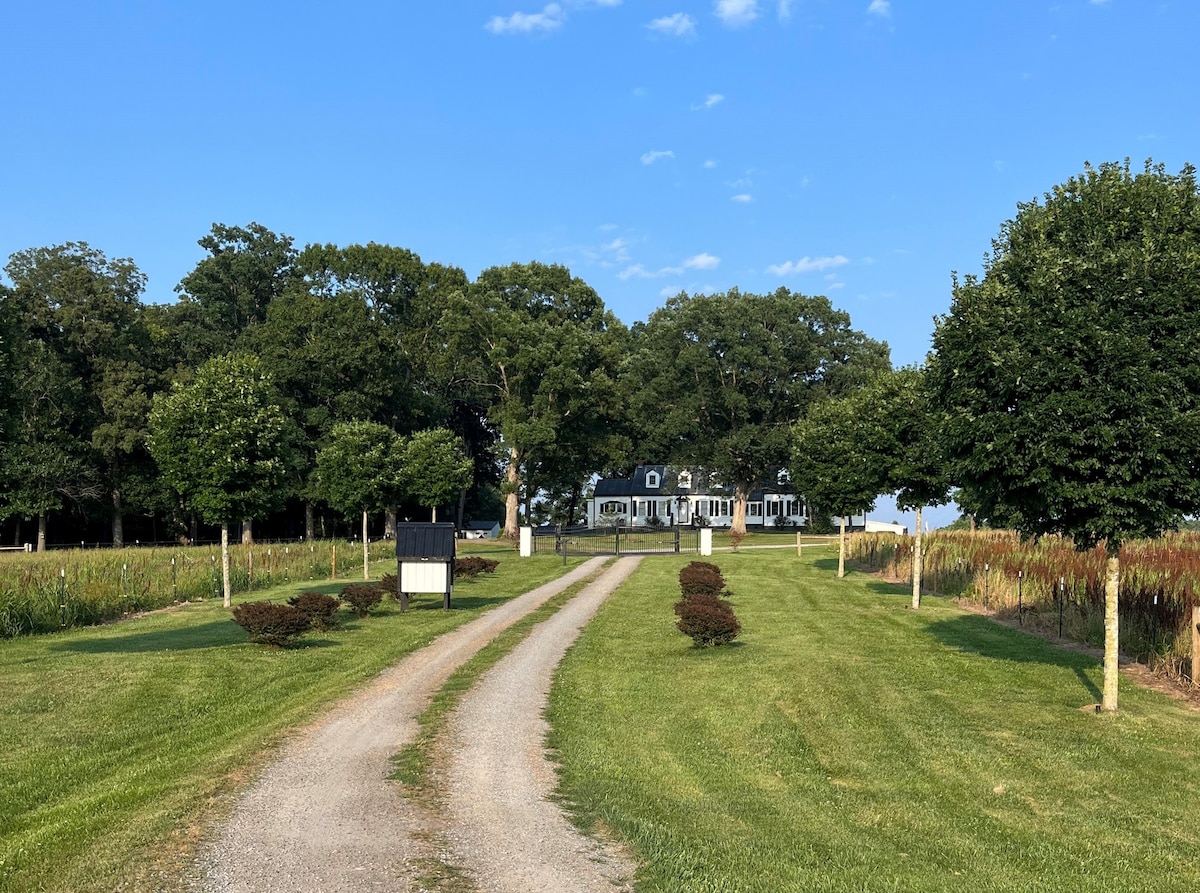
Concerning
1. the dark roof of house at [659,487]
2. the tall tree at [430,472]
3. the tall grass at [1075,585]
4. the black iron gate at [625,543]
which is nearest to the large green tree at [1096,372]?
the tall grass at [1075,585]

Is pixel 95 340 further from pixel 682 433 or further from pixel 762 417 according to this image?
pixel 762 417

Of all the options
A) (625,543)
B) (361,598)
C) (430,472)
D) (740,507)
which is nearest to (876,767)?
(361,598)

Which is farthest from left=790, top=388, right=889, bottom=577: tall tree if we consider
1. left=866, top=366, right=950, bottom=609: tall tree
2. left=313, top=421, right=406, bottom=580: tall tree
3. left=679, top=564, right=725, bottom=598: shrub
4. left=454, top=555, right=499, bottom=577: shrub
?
left=313, top=421, right=406, bottom=580: tall tree

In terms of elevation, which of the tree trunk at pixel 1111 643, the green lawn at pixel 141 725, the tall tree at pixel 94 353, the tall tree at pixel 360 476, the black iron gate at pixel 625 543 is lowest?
the black iron gate at pixel 625 543

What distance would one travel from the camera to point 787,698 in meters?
14.0

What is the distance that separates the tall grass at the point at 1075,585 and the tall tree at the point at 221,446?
66.7 feet

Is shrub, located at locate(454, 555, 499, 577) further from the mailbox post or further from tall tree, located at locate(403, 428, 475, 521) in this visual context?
tall tree, located at locate(403, 428, 475, 521)

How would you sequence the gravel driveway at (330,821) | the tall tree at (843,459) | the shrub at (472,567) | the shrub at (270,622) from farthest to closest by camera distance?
the shrub at (472,567) < the tall tree at (843,459) < the shrub at (270,622) < the gravel driveway at (330,821)

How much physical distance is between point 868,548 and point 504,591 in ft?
69.2

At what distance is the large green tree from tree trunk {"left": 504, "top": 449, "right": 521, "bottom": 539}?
51.6 metres

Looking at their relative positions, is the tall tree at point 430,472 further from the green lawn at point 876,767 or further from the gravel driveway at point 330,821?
the gravel driveway at point 330,821

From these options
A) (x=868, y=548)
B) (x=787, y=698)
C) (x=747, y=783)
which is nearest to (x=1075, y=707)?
(x=787, y=698)

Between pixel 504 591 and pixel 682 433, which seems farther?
pixel 682 433

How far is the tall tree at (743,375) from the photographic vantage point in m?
73.9
